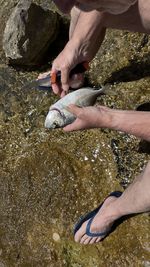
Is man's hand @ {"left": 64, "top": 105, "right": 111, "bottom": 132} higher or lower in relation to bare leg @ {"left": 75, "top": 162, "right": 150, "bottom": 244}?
higher

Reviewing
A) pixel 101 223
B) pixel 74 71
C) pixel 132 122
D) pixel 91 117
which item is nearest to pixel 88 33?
pixel 74 71

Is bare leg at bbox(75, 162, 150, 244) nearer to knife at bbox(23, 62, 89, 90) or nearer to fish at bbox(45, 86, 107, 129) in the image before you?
fish at bbox(45, 86, 107, 129)

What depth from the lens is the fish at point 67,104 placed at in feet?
11.1

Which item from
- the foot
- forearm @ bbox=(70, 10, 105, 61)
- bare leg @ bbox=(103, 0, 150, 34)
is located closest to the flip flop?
the foot

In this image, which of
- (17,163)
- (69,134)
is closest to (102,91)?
(69,134)

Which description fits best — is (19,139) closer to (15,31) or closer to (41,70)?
(41,70)

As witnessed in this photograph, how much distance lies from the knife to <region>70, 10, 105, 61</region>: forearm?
0.11m

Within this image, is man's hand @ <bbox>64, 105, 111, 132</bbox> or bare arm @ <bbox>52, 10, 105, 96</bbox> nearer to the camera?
man's hand @ <bbox>64, 105, 111, 132</bbox>

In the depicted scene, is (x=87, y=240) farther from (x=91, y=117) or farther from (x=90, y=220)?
(x=91, y=117)

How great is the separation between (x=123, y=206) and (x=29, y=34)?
75.7 inches

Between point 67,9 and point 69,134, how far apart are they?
1.96 meters

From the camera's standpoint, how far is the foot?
3.15m

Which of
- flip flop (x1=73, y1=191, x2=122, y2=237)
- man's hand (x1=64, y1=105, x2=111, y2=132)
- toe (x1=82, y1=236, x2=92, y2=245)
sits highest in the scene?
man's hand (x1=64, y1=105, x2=111, y2=132)

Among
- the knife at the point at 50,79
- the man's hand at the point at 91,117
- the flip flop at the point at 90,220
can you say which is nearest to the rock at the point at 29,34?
the knife at the point at 50,79
